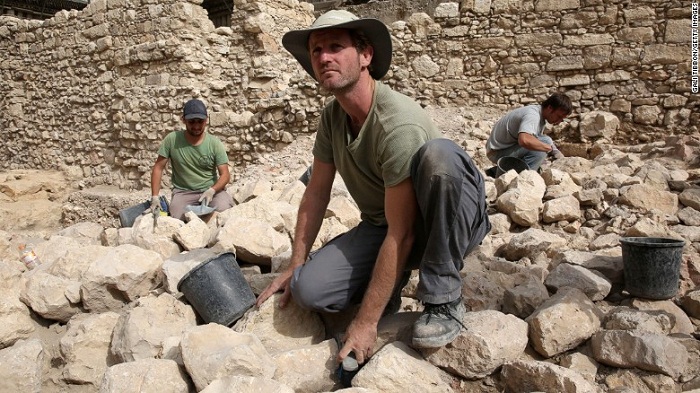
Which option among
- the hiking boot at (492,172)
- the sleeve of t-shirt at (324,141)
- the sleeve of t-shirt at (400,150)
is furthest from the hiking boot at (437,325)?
the hiking boot at (492,172)

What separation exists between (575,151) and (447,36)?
103 inches

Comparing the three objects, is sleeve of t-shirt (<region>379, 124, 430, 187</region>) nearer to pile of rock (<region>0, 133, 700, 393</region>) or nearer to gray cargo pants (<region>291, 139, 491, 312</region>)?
gray cargo pants (<region>291, 139, 491, 312</region>)

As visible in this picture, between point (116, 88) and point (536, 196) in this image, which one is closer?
point (536, 196)

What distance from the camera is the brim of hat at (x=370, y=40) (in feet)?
7.18

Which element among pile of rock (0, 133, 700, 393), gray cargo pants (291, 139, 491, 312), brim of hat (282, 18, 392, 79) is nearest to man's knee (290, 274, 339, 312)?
gray cargo pants (291, 139, 491, 312)

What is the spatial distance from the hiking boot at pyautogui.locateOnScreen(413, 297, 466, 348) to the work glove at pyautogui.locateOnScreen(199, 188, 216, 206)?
3577 mm

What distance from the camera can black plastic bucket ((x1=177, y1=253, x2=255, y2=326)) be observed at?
260 cm

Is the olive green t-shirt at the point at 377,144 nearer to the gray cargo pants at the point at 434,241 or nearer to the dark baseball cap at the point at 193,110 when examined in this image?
the gray cargo pants at the point at 434,241

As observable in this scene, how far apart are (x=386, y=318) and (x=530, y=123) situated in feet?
11.9

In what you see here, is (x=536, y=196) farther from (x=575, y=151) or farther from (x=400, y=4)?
(x=400, y=4)

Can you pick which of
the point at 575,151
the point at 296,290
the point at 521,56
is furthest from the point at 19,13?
the point at 296,290

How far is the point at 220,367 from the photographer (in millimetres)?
2004

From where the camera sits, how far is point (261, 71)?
8672 mm

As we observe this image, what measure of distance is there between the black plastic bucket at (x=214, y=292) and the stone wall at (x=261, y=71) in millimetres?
5854
